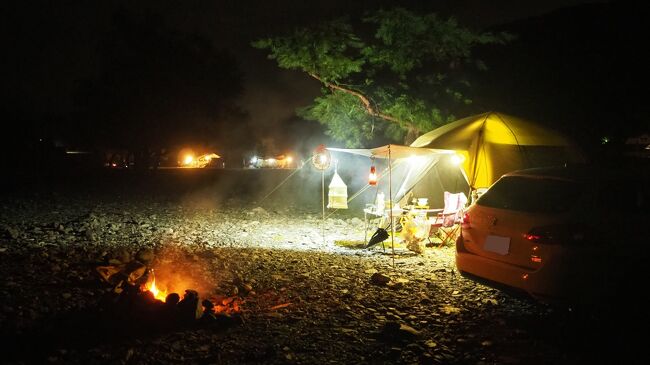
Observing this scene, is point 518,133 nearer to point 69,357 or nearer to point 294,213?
point 294,213

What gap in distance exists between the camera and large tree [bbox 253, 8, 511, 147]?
1293 cm

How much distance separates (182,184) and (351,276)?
18.6 metres

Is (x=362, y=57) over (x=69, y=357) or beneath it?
over

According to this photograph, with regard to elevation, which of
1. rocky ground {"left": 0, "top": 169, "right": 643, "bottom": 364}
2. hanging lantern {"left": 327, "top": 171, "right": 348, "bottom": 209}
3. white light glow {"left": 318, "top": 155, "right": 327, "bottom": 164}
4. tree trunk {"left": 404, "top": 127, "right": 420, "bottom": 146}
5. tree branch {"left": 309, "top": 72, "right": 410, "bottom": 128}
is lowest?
rocky ground {"left": 0, "top": 169, "right": 643, "bottom": 364}

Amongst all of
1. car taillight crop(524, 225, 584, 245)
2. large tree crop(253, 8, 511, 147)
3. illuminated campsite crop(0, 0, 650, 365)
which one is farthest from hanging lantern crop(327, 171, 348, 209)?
car taillight crop(524, 225, 584, 245)

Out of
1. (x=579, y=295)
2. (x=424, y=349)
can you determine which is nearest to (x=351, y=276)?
(x=424, y=349)

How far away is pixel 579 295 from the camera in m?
4.35

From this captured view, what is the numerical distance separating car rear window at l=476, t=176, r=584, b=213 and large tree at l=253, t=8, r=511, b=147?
332 inches

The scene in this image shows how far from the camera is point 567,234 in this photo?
442 cm

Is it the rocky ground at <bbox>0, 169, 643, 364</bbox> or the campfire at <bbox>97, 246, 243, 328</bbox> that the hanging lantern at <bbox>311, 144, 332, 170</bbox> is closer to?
the rocky ground at <bbox>0, 169, 643, 364</bbox>

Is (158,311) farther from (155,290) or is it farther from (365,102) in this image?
(365,102)

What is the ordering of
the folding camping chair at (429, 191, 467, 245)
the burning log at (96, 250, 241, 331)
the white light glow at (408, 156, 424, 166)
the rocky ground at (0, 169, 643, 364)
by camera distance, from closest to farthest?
the rocky ground at (0, 169, 643, 364) < the burning log at (96, 250, 241, 331) < the folding camping chair at (429, 191, 467, 245) < the white light glow at (408, 156, 424, 166)

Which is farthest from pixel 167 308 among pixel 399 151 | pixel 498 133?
pixel 498 133

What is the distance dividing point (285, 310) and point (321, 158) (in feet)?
16.9
